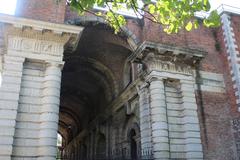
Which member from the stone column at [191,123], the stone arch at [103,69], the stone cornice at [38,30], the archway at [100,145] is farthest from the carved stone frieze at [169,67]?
the archway at [100,145]

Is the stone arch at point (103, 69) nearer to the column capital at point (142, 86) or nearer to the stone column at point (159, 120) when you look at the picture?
the column capital at point (142, 86)

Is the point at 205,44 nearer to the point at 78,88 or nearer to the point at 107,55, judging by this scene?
the point at 107,55

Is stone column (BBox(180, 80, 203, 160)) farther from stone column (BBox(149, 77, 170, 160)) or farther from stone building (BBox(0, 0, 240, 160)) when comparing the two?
stone column (BBox(149, 77, 170, 160))

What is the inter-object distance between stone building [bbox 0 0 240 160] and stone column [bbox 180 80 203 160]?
0.04 m

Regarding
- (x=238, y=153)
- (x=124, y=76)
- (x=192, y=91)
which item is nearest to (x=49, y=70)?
(x=192, y=91)

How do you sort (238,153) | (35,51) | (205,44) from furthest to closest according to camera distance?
(205,44) < (238,153) < (35,51)

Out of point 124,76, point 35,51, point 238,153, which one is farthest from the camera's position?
point 124,76

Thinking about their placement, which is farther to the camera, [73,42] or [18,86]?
[73,42]

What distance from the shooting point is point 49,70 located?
11344 millimetres

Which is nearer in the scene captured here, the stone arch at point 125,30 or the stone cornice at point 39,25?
the stone cornice at point 39,25

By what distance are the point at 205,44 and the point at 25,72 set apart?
8.67m

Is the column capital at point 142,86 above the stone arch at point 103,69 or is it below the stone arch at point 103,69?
below

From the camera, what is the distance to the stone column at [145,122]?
12602 mm

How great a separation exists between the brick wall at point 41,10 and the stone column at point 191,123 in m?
5.81
